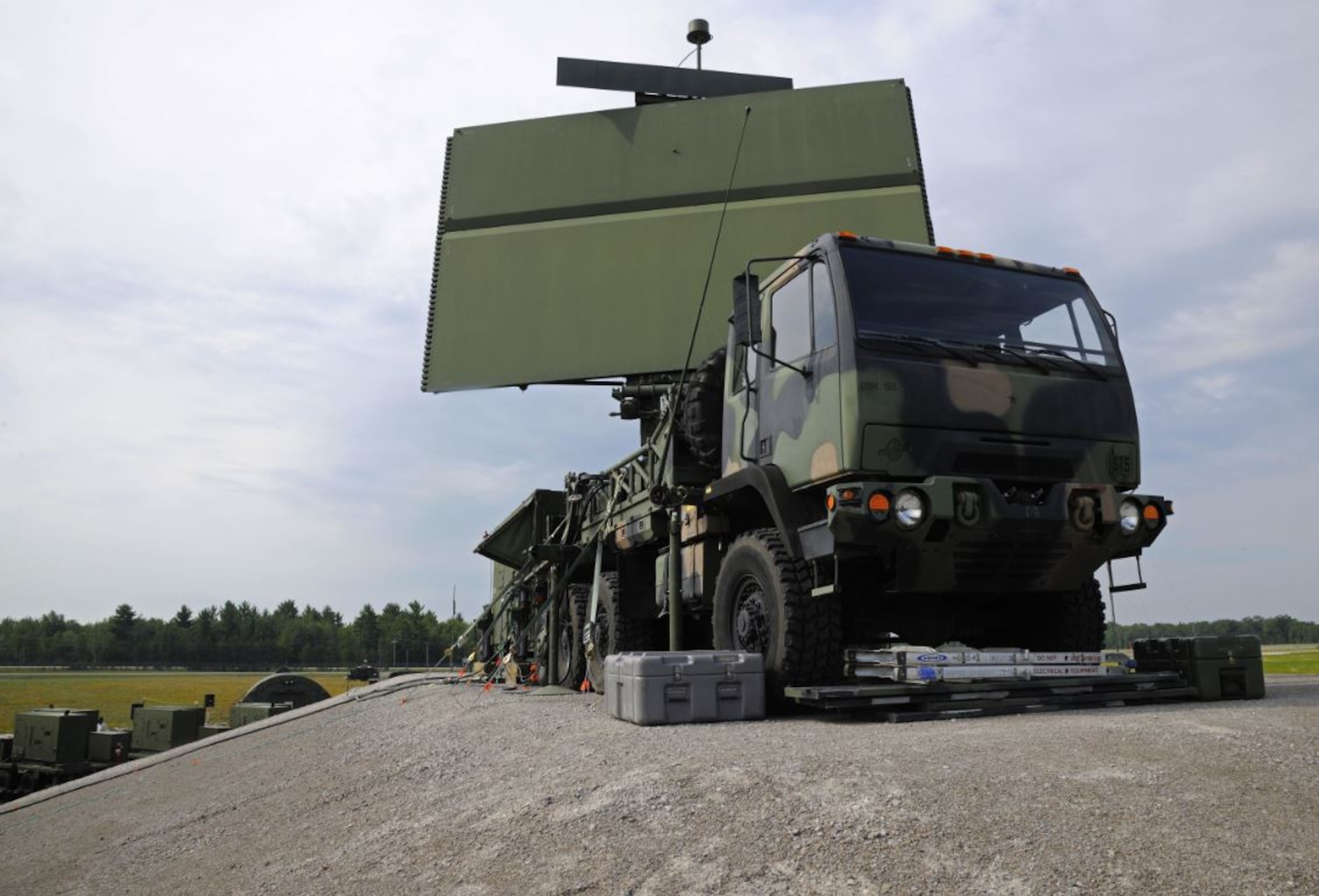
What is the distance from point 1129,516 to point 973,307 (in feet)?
4.64

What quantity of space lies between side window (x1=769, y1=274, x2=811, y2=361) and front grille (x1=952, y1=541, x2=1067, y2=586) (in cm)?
138

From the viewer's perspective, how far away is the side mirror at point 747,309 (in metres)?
5.30

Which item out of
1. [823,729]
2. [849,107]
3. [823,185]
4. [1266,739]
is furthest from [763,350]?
[849,107]

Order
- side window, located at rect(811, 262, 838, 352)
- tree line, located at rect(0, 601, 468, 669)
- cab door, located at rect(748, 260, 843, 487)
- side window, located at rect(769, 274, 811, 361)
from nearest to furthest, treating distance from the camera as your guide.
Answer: cab door, located at rect(748, 260, 843, 487)
side window, located at rect(811, 262, 838, 352)
side window, located at rect(769, 274, 811, 361)
tree line, located at rect(0, 601, 468, 669)

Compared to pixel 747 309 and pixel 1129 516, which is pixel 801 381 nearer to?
pixel 747 309

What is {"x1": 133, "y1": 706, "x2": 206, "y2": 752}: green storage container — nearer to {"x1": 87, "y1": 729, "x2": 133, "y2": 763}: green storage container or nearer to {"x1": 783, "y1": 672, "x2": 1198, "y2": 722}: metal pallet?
{"x1": 87, "y1": 729, "x2": 133, "y2": 763}: green storage container

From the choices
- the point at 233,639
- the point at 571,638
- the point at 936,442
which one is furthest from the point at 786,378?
the point at 233,639

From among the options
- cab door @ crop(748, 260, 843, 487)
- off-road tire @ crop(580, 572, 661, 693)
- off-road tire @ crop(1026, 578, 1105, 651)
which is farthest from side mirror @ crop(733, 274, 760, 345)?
off-road tire @ crop(580, 572, 661, 693)

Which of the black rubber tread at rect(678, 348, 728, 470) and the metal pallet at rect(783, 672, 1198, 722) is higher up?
the black rubber tread at rect(678, 348, 728, 470)

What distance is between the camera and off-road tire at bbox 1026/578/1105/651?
566cm

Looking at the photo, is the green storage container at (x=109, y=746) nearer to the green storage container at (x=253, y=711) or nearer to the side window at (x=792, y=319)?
the green storage container at (x=253, y=711)

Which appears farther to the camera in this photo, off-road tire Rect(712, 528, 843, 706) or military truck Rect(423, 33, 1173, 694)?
off-road tire Rect(712, 528, 843, 706)

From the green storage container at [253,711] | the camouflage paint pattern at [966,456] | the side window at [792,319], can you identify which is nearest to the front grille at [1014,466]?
the camouflage paint pattern at [966,456]

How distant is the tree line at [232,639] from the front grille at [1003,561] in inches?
2231
